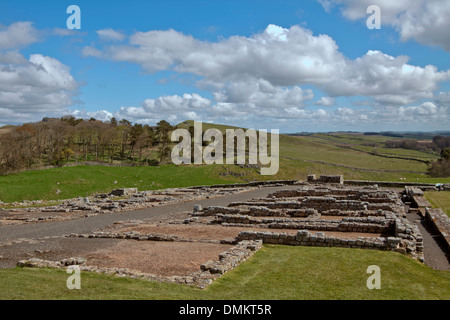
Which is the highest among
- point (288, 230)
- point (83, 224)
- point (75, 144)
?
point (75, 144)

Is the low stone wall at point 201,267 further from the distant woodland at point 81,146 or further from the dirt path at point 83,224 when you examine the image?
the distant woodland at point 81,146

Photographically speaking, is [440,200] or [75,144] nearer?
[440,200]

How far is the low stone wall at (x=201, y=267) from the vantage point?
1205 cm

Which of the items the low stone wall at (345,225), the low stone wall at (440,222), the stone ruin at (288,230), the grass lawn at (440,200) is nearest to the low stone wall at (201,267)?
the stone ruin at (288,230)

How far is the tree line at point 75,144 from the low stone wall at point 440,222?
49.4 meters

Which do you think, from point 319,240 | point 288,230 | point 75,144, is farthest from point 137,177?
point 319,240

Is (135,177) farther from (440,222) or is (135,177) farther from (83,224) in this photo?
(440,222)

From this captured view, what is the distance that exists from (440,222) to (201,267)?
15.7 meters

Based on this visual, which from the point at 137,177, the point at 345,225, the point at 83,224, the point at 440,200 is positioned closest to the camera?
the point at 345,225

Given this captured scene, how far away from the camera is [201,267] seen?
523 inches

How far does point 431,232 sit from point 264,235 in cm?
1049

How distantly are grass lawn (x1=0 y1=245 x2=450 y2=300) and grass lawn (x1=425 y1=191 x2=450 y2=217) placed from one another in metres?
16.3
